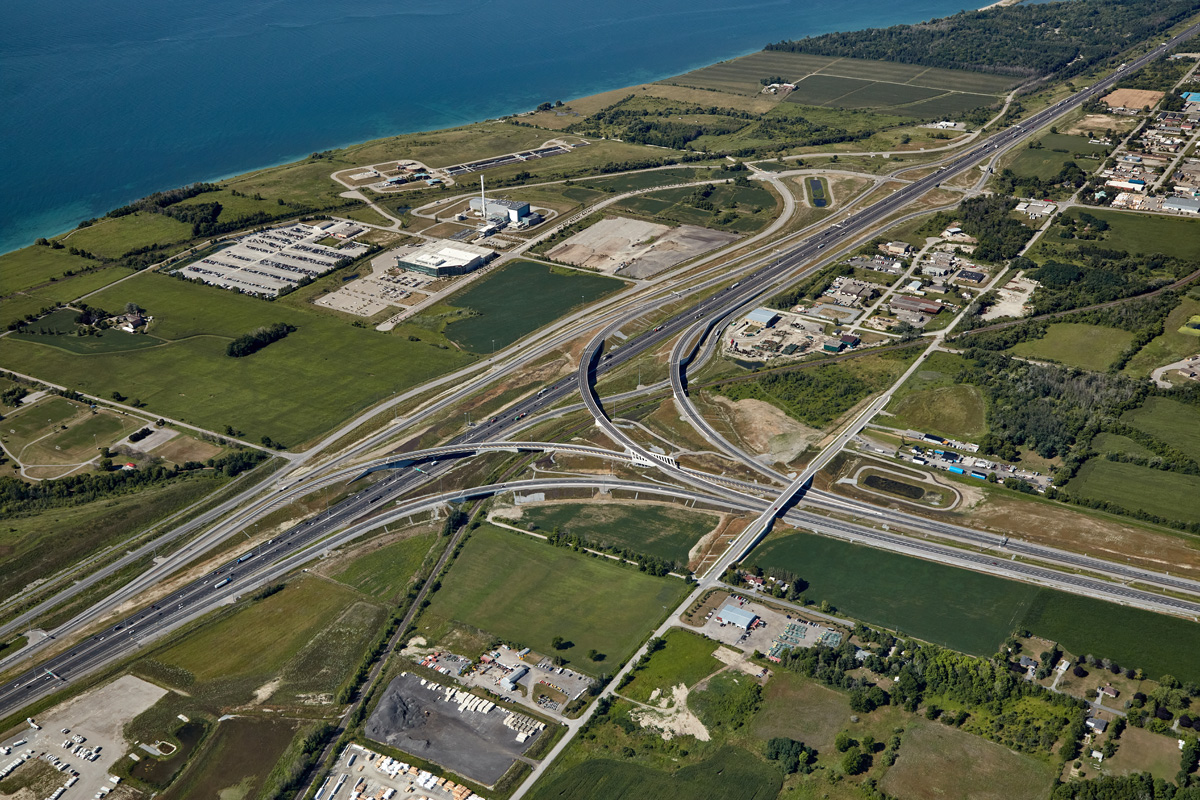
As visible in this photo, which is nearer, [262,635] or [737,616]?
[737,616]

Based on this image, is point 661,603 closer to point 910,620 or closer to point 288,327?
point 910,620

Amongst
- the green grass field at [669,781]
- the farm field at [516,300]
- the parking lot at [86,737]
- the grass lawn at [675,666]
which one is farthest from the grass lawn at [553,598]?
the farm field at [516,300]

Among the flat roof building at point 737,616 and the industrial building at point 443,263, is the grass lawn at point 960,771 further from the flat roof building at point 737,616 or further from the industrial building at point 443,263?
the industrial building at point 443,263

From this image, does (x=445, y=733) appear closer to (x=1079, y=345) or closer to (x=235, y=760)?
(x=235, y=760)

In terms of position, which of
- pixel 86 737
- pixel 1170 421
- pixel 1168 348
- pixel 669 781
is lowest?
pixel 669 781

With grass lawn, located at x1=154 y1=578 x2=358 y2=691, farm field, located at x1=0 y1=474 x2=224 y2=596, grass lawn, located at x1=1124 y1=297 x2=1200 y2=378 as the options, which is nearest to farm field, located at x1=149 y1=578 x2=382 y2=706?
grass lawn, located at x1=154 y1=578 x2=358 y2=691

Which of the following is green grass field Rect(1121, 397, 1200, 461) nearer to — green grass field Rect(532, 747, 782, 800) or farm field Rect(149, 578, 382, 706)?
green grass field Rect(532, 747, 782, 800)

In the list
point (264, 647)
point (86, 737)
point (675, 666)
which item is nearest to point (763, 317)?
point (675, 666)
